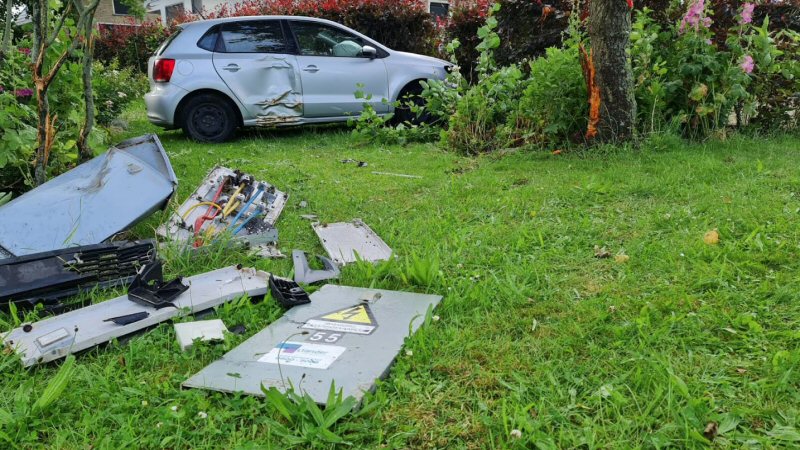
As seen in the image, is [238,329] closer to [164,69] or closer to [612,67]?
[612,67]

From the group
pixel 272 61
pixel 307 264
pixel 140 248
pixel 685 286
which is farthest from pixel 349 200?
pixel 272 61

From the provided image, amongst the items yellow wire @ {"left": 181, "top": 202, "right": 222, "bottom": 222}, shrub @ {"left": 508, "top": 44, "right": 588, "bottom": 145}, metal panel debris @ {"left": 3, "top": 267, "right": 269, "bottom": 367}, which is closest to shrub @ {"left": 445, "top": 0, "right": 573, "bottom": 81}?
shrub @ {"left": 508, "top": 44, "right": 588, "bottom": 145}

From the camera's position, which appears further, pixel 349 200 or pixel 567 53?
pixel 567 53

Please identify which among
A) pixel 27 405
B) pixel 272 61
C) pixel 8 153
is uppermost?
pixel 272 61

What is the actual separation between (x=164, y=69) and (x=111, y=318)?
5.55m

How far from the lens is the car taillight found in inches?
279

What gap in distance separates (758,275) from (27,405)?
9.44 ft

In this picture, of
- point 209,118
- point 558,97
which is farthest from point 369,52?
point 558,97

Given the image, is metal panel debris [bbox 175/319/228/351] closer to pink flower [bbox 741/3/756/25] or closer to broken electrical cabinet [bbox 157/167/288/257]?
broken electrical cabinet [bbox 157/167/288/257]

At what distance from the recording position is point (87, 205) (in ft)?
10.7

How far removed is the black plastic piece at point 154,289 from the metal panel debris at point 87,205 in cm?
64

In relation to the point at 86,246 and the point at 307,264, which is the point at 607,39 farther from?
the point at 86,246

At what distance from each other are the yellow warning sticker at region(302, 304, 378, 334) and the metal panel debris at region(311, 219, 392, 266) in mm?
544

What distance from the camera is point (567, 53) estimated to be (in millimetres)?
5340
